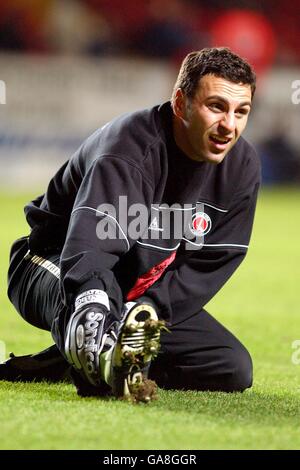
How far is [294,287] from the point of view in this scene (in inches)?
306

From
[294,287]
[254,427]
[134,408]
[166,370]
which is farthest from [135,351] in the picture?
[294,287]

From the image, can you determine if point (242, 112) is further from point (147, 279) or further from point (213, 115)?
point (147, 279)

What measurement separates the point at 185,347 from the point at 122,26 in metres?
15.0

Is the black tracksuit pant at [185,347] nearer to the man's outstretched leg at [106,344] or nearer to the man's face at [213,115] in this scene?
the man's outstretched leg at [106,344]

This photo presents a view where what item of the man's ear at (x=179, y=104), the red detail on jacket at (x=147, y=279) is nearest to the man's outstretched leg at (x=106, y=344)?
Answer: the red detail on jacket at (x=147, y=279)

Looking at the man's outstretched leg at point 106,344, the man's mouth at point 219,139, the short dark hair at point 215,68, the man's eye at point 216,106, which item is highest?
the short dark hair at point 215,68

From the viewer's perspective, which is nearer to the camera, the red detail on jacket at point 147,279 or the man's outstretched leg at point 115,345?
the man's outstretched leg at point 115,345

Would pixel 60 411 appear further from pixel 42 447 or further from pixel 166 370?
pixel 166 370

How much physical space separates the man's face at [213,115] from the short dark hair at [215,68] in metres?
0.02

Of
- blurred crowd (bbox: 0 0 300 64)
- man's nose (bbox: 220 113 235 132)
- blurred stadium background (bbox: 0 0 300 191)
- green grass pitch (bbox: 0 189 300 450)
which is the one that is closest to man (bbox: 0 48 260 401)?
man's nose (bbox: 220 113 235 132)

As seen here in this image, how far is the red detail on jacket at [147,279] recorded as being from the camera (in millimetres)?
3639

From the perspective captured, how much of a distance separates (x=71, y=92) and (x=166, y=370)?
1325 centimetres

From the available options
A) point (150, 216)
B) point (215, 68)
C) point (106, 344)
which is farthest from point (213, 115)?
point (106, 344)

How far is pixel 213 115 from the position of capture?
3432mm
